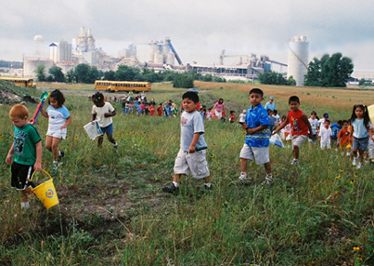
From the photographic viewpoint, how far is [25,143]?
15.6 ft

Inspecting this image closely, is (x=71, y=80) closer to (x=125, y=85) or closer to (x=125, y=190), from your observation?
(x=125, y=85)

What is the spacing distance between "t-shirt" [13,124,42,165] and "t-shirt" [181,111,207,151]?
6.49 ft

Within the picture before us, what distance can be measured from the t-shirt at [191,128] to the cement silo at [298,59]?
168061 millimetres

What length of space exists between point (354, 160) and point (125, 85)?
53569 mm

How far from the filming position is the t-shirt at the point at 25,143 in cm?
474

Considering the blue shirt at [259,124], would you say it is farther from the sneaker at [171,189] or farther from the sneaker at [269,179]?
the sneaker at [171,189]

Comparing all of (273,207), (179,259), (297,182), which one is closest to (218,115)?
(297,182)

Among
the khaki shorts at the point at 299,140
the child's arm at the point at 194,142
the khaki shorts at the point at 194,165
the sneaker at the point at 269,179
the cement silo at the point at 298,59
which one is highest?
the cement silo at the point at 298,59

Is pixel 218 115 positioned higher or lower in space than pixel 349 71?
lower

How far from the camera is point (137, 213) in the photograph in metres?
4.78

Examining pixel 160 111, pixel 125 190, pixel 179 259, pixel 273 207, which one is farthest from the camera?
pixel 160 111

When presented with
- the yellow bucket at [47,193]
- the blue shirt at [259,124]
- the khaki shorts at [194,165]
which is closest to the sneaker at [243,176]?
the blue shirt at [259,124]

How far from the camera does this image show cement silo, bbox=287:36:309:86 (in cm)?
16700

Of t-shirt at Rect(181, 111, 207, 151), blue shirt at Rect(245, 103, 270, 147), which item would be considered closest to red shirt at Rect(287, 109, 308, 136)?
blue shirt at Rect(245, 103, 270, 147)
